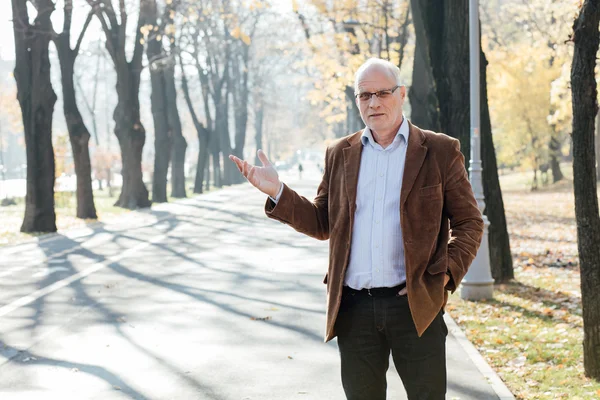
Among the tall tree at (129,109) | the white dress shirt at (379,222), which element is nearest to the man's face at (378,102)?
the white dress shirt at (379,222)

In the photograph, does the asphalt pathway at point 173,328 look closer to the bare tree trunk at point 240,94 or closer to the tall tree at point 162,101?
the tall tree at point 162,101

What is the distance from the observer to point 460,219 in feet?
13.6

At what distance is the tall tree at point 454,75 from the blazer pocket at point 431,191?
938cm

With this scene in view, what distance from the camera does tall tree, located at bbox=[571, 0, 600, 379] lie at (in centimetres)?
743

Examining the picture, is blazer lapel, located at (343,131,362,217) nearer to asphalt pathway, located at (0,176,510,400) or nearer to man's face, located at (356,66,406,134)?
man's face, located at (356,66,406,134)

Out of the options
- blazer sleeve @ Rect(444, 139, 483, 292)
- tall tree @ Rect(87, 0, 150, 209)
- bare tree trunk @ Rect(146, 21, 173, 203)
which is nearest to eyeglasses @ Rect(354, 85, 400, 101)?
blazer sleeve @ Rect(444, 139, 483, 292)

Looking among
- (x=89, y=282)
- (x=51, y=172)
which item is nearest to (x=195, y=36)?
(x=51, y=172)

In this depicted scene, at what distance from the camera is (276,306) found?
444 inches

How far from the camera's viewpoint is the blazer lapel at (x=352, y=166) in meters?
4.13

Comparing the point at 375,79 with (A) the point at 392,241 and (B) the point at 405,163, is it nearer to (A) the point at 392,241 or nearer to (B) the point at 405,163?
(B) the point at 405,163

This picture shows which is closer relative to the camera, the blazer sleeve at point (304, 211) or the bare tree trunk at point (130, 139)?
the blazer sleeve at point (304, 211)

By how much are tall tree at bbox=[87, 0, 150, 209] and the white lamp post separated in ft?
69.4

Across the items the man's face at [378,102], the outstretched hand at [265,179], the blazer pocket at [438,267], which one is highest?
the man's face at [378,102]

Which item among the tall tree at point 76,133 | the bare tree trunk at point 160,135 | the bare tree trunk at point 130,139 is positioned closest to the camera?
the tall tree at point 76,133
